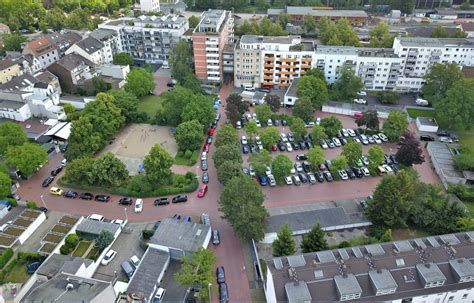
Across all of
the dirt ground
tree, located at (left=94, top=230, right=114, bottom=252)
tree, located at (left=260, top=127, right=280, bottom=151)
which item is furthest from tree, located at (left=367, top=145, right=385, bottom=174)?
tree, located at (left=94, top=230, right=114, bottom=252)

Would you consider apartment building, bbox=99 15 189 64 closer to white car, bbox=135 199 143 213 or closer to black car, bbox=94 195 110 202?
black car, bbox=94 195 110 202

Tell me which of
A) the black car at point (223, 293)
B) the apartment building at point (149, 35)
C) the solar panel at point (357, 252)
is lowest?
the black car at point (223, 293)

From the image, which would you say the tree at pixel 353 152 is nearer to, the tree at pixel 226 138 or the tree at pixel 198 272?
the tree at pixel 226 138

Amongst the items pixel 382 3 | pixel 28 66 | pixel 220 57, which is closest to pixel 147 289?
pixel 220 57

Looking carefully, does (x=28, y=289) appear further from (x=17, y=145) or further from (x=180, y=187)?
(x=17, y=145)

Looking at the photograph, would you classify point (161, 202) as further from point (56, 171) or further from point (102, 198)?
point (56, 171)

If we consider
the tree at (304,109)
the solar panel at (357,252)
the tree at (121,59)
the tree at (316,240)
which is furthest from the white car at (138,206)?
the tree at (121,59)

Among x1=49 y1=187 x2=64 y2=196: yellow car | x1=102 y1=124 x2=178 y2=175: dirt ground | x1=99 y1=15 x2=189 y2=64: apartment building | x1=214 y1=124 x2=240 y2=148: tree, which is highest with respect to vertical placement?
x1=99 y1=15 x2=189 y2=64: apartment building
